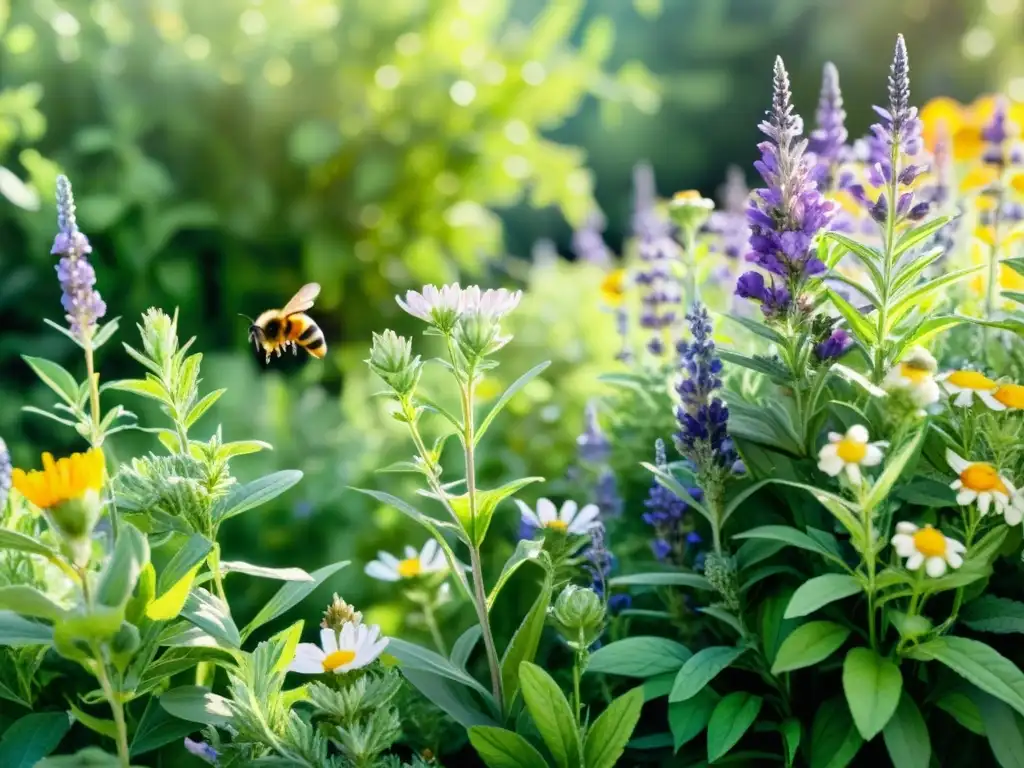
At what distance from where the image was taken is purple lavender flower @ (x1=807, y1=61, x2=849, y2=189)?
54.7 inches

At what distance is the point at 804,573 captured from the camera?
123 cm

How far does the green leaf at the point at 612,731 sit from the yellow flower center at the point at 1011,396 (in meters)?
0.47

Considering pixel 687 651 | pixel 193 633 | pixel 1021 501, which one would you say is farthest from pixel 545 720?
pixel 1021 501

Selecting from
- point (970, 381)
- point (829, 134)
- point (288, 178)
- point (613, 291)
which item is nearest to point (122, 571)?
point (970, 381)

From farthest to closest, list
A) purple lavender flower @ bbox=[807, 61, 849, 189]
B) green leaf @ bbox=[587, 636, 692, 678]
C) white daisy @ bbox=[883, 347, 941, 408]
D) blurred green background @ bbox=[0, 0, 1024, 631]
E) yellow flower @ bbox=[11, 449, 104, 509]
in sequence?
blurred green background @ bbox=[0, 0, 1024, 631] → purple lavender flower @ bbox=[807, 61, 849, 189] → green leaf @ bbox=[587, 636, 692, 678] → white daisy @ bbox=[883, 347, 941, 408] → yellow flower @ bbox=[11, 449, 104, 509]

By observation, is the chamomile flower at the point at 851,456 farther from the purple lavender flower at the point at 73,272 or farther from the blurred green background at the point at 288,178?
the blurred green background at the point at 288,178

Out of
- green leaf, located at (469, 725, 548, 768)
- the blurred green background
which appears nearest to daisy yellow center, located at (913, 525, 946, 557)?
green leaf, located at (469, 725, 548, 768)

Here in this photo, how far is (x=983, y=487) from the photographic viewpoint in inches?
39.7

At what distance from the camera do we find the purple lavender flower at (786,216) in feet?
3.55

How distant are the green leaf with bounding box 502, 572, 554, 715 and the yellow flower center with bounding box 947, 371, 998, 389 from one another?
0.47 meters

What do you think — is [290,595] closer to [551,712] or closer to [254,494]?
[254,494]

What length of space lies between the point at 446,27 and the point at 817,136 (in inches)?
68.2

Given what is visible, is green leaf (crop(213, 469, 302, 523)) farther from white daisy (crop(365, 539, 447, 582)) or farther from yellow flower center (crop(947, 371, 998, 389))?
yellow flower center (crop(947, 371, 998, 389))

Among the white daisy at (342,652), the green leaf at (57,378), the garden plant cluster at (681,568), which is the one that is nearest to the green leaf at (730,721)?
the garden plant cluster at (681,568)
